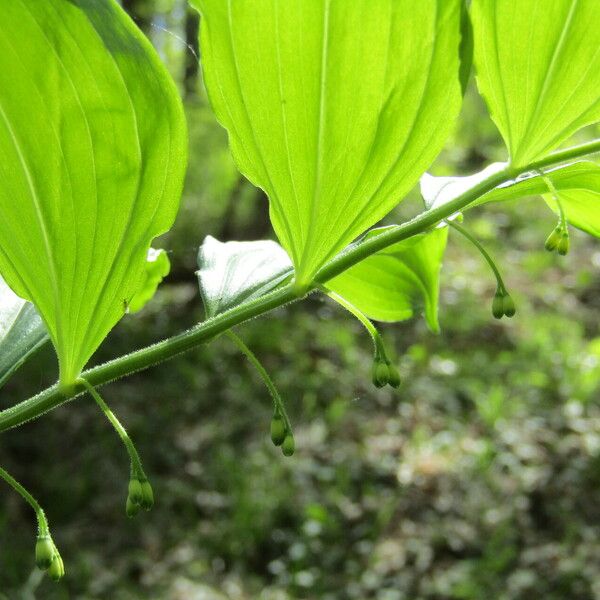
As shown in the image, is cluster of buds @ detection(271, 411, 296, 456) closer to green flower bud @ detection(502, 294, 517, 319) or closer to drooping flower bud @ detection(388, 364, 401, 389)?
drooping flower bud @ detection(388, 364, 401, 389)

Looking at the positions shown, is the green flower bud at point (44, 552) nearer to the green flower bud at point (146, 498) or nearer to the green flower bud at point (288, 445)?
the green flower bud at point (146, 498)

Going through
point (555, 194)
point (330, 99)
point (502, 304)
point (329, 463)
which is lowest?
point (329, 463)

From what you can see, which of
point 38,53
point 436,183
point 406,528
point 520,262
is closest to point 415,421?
point 406,528

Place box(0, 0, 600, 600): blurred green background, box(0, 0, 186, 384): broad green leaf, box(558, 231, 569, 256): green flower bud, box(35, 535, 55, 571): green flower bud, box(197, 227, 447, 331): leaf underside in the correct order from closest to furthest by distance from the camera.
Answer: box(0, 0, 186, 384): broad green leaf < box(35, 535, 55, 571): green flower bud < box(558, 231, 569, 256): green flower bud < box(197, 227, 447, 331): leaf underside < box(0, 0, 600, 600): blurred green background

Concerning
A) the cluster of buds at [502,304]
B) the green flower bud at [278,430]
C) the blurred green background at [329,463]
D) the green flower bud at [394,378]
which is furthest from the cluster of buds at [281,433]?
the blurred green background at [329,463]

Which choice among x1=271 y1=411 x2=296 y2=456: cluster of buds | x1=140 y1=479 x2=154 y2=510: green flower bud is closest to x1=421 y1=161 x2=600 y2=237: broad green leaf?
x1=271 y1=411 x2=296 y2=456: cluster of buds

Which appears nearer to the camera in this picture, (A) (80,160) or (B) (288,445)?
(A) (80,160)

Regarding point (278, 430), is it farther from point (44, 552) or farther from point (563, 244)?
point (563, 244)

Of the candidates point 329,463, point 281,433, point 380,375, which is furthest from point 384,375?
point 329,463
